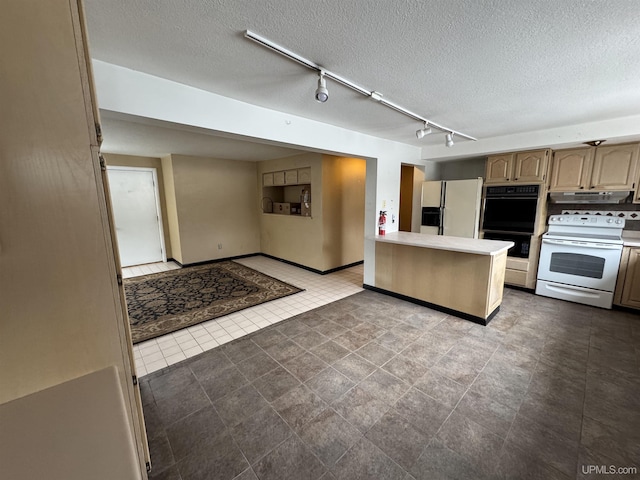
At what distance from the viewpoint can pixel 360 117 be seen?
284 cm

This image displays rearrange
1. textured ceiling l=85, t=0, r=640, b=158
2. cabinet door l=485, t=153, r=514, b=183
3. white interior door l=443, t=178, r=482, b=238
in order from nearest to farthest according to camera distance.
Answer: textured ceiling l=85, t=0, r=640, b=158
cabinet door l=485, t=153, r=514, b=183
white interior door l=443, t=178, r=482, b=238

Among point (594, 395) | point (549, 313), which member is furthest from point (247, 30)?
point (549, 313)

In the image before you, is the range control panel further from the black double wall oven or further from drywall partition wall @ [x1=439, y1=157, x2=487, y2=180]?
drywall partition wall @ [x1=439, y1=157, x2=487, y2=180]

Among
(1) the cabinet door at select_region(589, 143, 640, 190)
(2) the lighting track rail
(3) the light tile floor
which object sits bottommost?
(3) the light tile floor

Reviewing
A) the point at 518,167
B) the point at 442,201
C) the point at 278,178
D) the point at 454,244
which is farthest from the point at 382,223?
the point at 278,178

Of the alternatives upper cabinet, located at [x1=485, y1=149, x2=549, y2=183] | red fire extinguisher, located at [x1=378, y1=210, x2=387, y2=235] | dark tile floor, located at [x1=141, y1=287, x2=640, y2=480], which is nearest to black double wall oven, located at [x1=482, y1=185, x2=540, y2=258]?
upper cabinet, located at [x1=485, y1=149, x2=549, y2=183]

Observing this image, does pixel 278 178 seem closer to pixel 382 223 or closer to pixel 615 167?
pixel 382 223

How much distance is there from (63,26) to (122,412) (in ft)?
4.16

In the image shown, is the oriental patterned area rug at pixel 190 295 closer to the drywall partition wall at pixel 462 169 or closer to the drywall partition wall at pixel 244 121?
the drywall partition wall at pixel 244 121

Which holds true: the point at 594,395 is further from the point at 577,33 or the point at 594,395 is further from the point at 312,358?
the point at 577,33

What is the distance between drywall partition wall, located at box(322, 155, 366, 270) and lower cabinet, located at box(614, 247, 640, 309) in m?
3.68

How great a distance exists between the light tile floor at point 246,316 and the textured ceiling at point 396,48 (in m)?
2.36

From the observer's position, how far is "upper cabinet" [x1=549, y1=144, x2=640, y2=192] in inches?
127

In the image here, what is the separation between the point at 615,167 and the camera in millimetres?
3297
